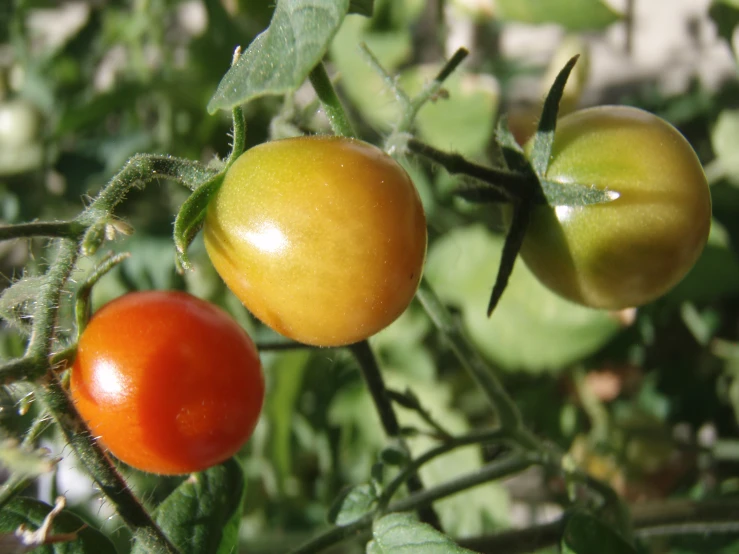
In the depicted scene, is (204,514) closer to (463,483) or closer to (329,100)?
(463,483)

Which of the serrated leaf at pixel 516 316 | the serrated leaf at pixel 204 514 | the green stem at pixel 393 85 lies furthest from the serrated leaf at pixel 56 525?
the serrated leaf at pixel 516 316

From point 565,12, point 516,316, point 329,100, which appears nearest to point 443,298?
point 516,316

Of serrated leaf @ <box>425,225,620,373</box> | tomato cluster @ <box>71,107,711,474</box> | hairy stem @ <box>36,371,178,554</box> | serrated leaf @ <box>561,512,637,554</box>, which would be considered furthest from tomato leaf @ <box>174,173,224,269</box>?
serrated leaf @ <box>425,225,620,373</box>

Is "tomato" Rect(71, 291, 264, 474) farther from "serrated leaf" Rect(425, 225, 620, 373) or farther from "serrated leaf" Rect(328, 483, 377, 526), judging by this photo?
"serrated leaf" Rect(425, 225, 620, 373)

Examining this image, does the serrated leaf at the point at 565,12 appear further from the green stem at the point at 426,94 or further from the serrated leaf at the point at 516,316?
the green stem at the point at 426,94

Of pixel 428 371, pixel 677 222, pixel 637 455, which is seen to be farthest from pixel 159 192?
pixel 677 222

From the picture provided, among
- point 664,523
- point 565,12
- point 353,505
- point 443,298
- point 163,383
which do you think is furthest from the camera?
point 443,298
